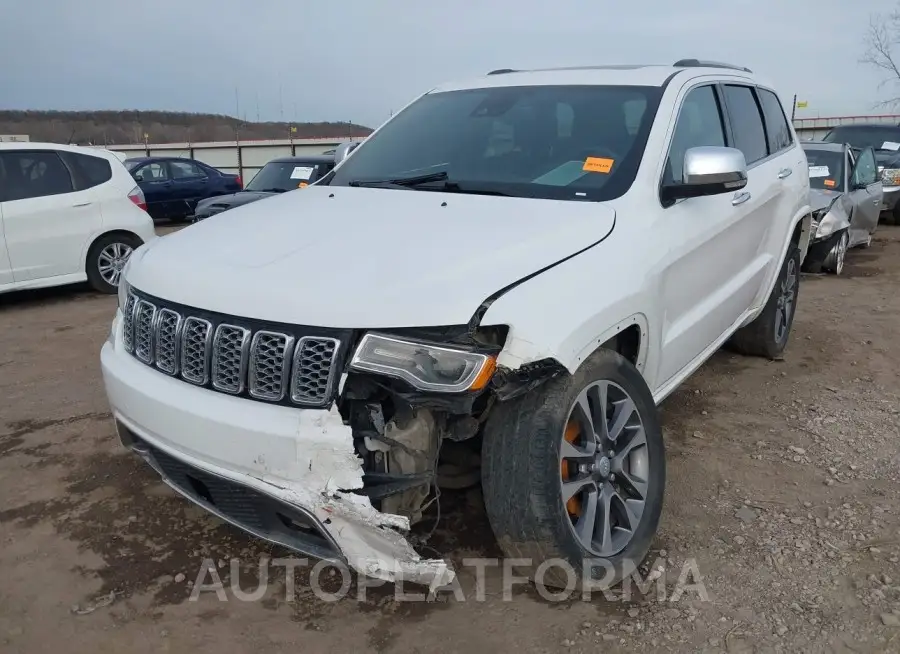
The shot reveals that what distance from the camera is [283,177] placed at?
1060cm

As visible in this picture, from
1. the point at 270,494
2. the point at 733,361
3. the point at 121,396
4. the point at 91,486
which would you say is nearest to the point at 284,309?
the point at 270,494

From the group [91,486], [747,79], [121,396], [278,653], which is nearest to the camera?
[278,653]

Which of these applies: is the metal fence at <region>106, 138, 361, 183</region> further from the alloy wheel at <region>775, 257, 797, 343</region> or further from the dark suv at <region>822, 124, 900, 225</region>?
the alloy wheel at <region>775, 257, 797, 343</region>

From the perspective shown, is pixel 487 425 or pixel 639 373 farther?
pixel 639 373

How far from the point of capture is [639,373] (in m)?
2.89

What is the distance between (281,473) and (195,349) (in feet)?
1.84

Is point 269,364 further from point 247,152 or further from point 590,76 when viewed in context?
point 247,152

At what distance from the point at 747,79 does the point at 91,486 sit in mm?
4297

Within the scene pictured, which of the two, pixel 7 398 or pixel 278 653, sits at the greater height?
pixel 278 653

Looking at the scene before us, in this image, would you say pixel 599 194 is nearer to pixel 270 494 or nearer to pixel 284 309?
pixel 284 309

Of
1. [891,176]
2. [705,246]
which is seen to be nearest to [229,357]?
[705,246]

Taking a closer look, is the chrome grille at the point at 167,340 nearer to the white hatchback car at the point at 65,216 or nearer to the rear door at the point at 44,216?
the white hatchback car at the point at 65,216

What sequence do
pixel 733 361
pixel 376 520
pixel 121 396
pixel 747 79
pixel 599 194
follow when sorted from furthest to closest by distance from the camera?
1. pixel 733 361
2. pixel 747 79
3. pixel 599 194
4. pixel 121 396
5. pixel 376 520

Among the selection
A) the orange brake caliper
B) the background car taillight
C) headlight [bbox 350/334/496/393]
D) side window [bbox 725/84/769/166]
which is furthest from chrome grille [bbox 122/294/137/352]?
the background car taillight
